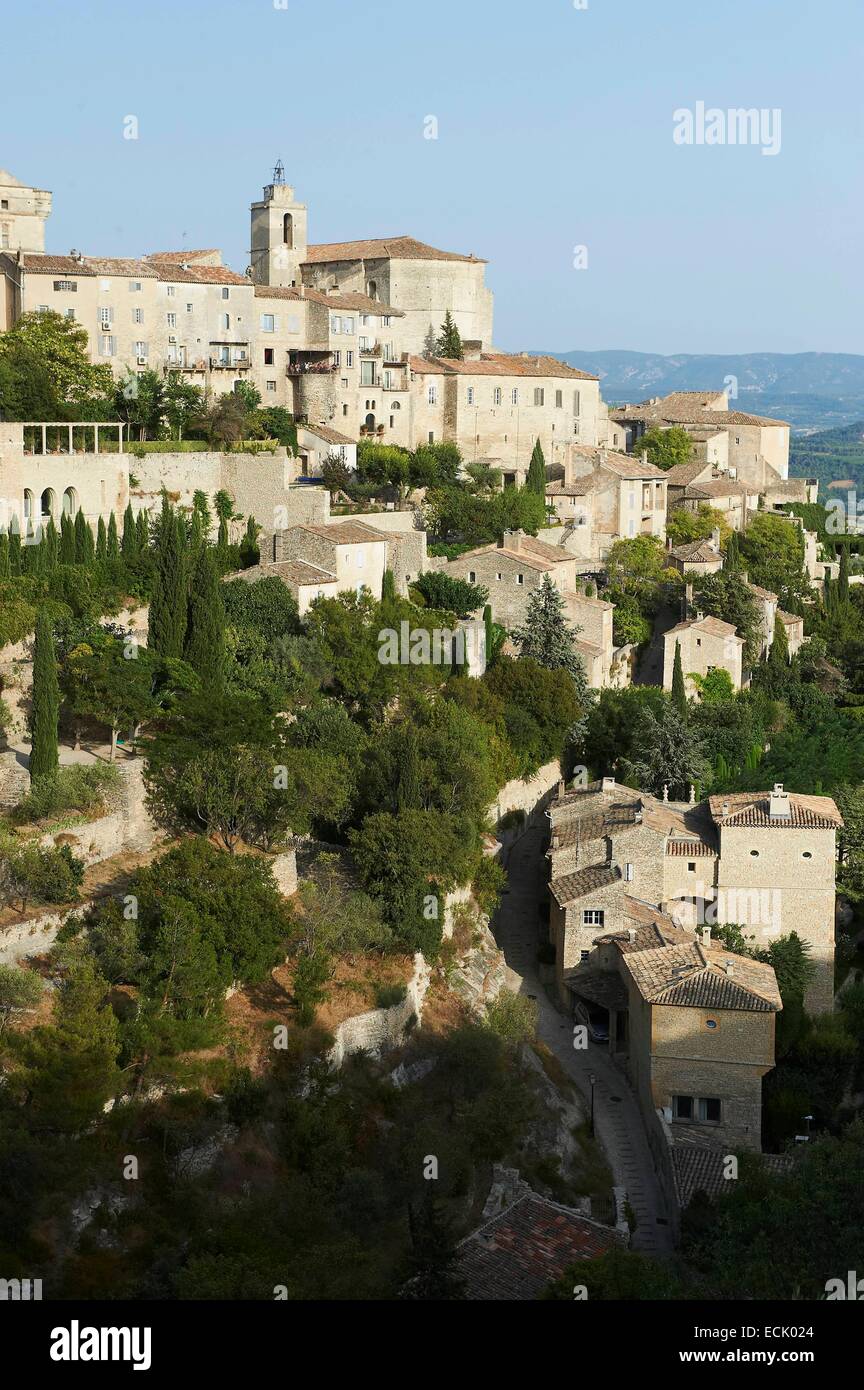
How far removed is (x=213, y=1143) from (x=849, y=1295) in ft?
26.8

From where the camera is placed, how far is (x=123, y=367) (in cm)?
4756

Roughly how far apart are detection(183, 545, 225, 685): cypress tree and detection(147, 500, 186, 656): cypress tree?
0.20 m

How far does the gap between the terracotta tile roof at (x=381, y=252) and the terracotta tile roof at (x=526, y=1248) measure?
41790mm

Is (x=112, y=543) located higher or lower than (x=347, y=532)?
lower

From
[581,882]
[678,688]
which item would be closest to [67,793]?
[581,882]

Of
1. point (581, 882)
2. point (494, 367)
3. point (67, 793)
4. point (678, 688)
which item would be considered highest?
point (494, 367)

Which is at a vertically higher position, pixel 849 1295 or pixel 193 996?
pixel 193 996

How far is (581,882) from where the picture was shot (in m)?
31.8

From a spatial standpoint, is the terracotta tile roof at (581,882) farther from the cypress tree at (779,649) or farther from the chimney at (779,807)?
the cypress tree at (779,649)

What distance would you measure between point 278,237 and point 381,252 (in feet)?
13.1

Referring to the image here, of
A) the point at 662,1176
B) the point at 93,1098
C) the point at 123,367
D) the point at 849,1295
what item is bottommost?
the point at 662,1176

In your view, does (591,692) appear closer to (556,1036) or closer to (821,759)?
(821,759)

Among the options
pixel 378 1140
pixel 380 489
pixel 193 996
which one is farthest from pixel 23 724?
pixel 380 489

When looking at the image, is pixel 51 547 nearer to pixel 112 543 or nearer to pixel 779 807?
pixel 112 543
